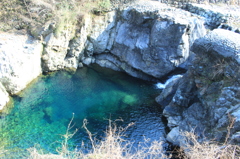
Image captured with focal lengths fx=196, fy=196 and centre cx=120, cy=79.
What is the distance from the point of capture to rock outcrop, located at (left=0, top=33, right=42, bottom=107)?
49.4ft

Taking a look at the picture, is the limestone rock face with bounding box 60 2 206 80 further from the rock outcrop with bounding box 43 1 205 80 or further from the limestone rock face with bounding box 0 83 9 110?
the limestone rock face with bounding box 0 83 9 110

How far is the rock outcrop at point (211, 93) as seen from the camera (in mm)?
10008

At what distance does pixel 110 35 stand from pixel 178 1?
810 centimetres

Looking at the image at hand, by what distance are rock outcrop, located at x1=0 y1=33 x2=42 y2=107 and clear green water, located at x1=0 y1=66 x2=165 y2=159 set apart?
807mm

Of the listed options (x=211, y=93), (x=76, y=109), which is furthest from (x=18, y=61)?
(x=211, y=93)

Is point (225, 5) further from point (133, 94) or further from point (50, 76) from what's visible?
point (50, 76)

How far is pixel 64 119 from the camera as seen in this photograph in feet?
46.1

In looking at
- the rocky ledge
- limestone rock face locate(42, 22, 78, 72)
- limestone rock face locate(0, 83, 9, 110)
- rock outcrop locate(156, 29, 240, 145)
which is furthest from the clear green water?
rock outcrop locate(156, 29, 240, 145)

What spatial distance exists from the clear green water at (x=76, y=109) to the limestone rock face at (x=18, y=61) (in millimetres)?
856

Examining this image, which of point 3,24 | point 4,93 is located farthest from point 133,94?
point 3,24

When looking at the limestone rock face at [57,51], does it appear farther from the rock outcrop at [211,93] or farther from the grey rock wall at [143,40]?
the rock outcrop at [211,93]

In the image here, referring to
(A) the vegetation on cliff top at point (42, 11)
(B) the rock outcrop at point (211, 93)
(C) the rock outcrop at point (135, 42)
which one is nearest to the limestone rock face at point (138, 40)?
(C) the rock outcrop at point (135, 42)

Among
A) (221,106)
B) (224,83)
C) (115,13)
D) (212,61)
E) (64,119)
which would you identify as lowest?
(64,119)

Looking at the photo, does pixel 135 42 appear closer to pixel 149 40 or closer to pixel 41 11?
pixel 149 40
